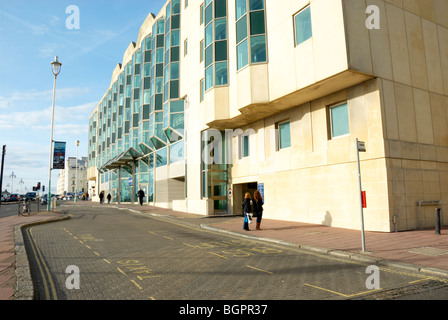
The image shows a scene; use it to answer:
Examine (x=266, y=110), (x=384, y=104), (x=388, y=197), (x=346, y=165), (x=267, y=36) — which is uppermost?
(x=267, y=36)

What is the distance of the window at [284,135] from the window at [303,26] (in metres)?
4.75

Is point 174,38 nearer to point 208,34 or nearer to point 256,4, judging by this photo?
point 208,34

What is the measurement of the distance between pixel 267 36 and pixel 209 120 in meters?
6.59

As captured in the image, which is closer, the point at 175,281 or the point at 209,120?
the point at 175,281

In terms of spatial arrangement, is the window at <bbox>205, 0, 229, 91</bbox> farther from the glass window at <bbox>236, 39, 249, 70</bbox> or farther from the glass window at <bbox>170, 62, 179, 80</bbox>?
the glass window at <bbox>170, 62, 179, 80</bbox>

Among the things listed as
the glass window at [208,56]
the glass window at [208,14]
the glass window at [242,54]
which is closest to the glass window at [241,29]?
the glass window at [242,54]

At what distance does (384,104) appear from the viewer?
12797mm

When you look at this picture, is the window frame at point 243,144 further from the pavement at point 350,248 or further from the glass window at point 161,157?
the glass window at point 161,157

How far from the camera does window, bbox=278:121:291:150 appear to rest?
17877 millimetres

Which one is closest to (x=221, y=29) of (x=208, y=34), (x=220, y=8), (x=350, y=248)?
(x=208, y=34)

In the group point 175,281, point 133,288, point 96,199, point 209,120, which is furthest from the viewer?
point 96,199

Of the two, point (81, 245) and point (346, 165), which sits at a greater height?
point (346, 165)

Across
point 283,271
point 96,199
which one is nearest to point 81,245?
point 283,271
